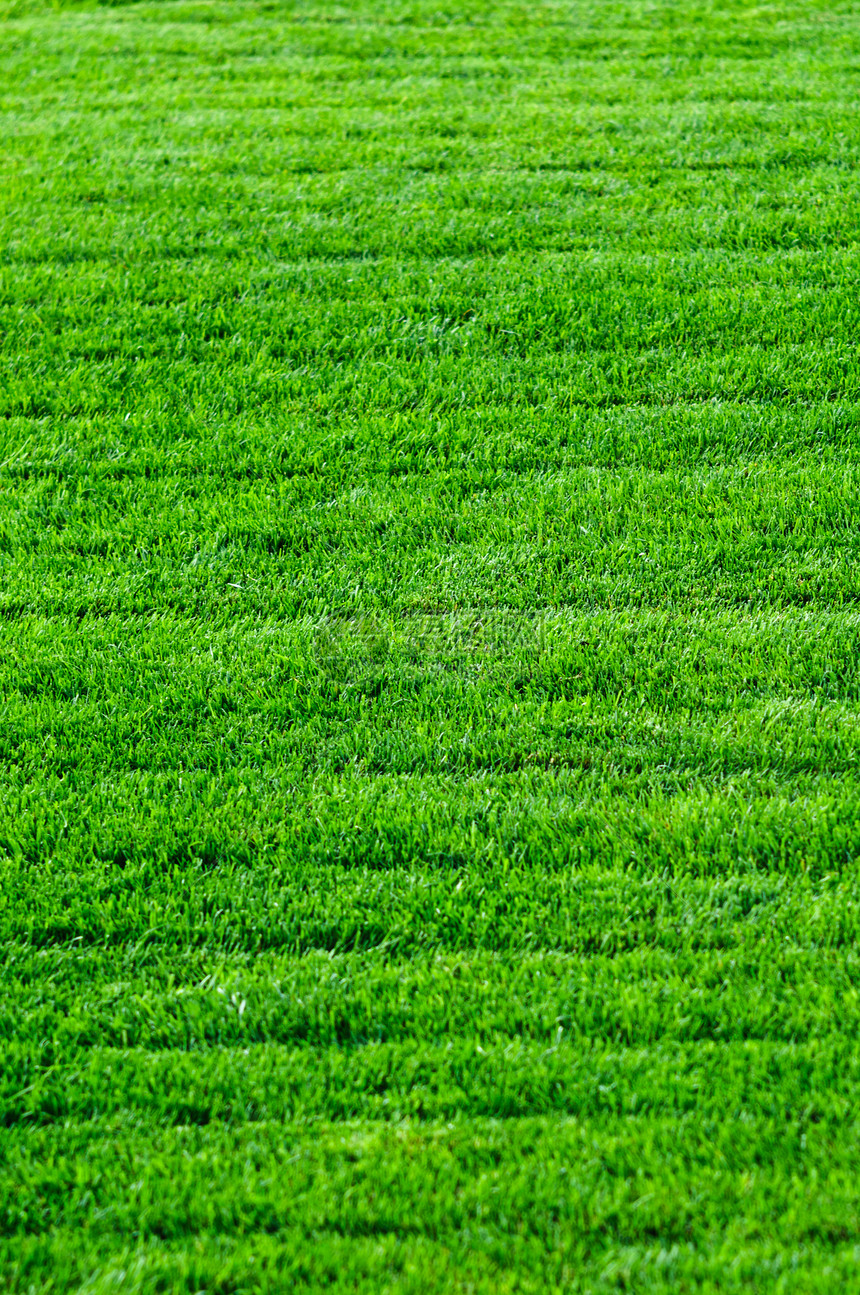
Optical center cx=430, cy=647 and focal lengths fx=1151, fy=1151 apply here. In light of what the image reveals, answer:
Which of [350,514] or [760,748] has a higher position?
[350,514]

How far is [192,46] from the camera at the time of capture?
868cm

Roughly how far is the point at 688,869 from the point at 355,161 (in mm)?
5278

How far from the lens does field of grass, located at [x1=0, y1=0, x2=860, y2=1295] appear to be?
222cm

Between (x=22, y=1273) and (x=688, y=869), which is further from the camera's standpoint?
(x=688, y=869)

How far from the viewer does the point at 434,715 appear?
3.36 metres

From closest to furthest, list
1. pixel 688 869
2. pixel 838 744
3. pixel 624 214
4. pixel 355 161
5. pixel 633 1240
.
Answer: pixel 633 1240, pixel 688 869, pixel 838 744, pixel 624 214, pixel 355 161

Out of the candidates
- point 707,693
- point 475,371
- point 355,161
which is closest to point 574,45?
point 355,161

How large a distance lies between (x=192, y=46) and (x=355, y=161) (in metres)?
2.91

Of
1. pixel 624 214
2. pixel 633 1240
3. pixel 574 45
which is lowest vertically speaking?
pixel 633 1240

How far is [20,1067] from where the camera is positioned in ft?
8.07

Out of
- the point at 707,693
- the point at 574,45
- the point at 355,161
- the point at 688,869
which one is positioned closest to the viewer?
the point at 688,869

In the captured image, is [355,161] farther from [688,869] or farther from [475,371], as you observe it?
[688,869]

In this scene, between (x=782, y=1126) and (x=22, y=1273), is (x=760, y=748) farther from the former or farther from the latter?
(x=22, y=1273)

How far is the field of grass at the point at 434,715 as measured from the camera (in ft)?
7.28
